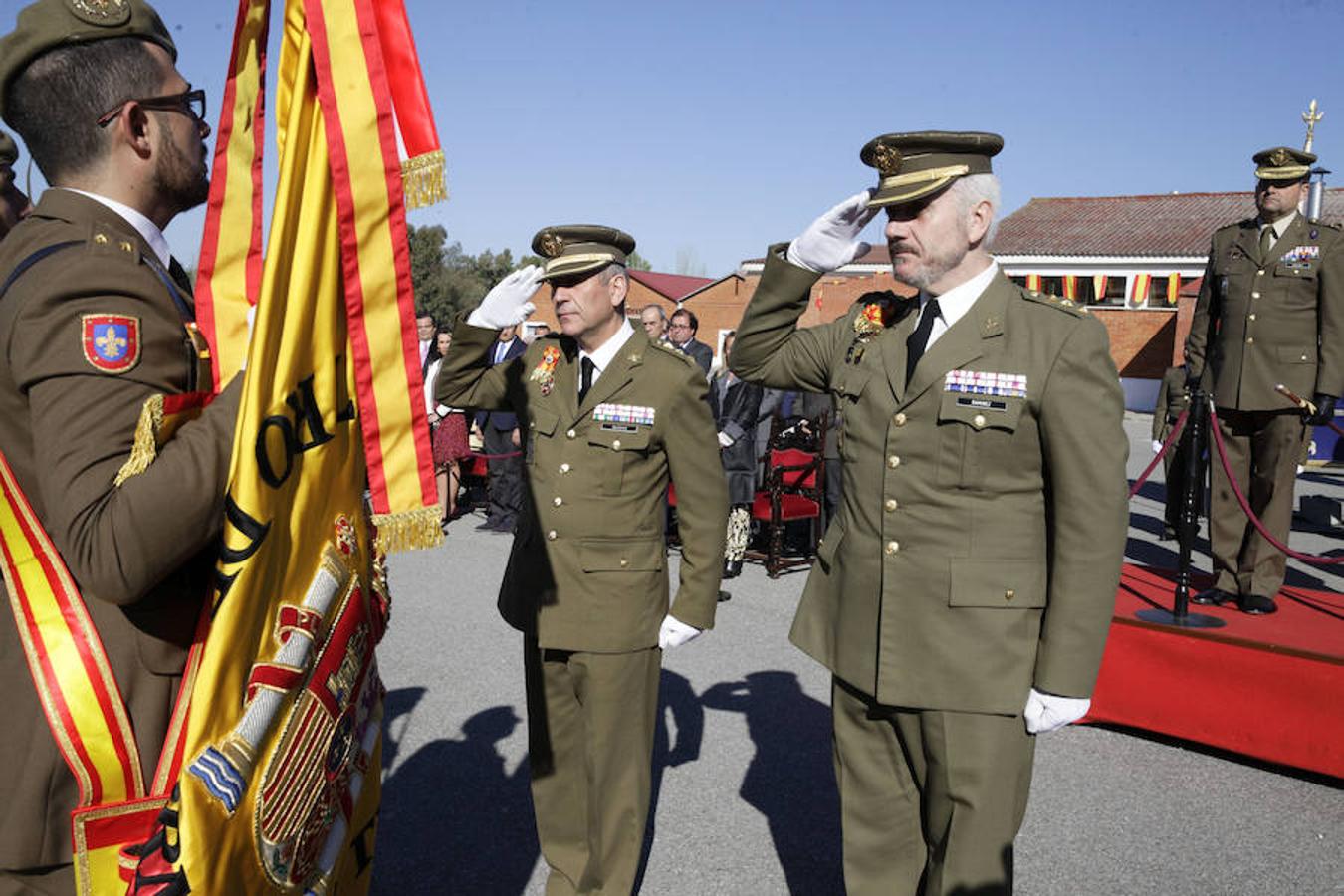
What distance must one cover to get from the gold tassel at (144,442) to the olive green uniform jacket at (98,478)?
0.04 ft

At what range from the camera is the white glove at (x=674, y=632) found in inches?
119

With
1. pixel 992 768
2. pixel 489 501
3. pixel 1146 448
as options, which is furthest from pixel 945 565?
pixel 1146 448

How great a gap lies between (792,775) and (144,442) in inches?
131

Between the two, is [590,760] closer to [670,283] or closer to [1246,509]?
[1246,509]

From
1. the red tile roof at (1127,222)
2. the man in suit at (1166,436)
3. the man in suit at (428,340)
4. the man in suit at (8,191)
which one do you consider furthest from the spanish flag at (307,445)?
the red tile roof at (1127,222)

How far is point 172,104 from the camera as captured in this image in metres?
1.64

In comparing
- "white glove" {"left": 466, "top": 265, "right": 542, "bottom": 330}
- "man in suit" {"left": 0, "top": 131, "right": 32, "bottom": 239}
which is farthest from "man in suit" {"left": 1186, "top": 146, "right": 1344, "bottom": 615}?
"man in suit" {"left": 0, "top": 131, "right": 32, "bottom": 239}

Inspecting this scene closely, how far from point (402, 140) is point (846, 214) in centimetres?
136

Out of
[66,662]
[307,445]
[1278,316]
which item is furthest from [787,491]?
[66,662]

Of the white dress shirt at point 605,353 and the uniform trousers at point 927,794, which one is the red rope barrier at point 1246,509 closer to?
the uniform trousers at point 927,794

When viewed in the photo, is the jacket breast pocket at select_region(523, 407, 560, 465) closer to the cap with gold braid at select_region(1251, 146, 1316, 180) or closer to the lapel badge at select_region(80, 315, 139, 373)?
the lapel badge at select_region(80, 315, 139, 373)

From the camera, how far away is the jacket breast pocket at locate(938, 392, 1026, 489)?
2.30 meters

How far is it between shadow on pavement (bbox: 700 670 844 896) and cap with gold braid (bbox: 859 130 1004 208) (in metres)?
2.32

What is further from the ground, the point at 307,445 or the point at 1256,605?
the point at 307,445
